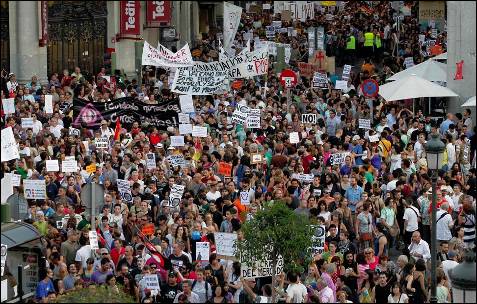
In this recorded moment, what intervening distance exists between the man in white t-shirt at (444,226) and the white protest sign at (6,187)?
258 inches

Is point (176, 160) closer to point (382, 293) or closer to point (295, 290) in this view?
point (295, 290)

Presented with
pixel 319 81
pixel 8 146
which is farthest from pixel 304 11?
pixel 8 146

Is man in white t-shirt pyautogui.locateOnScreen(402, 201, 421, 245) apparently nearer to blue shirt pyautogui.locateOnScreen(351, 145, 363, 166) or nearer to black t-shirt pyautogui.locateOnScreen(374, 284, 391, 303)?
blue shirt pyautogui.locateOnScreen(351, 145, 363, 166)

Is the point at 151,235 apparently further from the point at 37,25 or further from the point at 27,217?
the point at 37,25

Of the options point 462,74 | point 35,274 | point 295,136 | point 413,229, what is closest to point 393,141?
point 295,136

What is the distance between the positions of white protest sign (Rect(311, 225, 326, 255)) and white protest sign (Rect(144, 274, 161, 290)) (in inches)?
95.0

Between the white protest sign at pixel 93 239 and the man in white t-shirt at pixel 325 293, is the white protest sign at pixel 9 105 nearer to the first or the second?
the white protest sign at pixel 93 239

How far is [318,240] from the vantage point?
21266mm

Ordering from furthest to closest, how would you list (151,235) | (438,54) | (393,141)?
(438,54) → (393,141) → (151,235)

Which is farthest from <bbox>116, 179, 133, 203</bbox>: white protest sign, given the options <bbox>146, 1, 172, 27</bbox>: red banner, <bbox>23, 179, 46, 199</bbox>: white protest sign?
<bbox>146, 1, 172, 27</bbox>: red banner

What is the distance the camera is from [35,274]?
2062 cm

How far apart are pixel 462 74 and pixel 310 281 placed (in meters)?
14.9

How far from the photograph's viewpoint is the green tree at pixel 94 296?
52.3ft

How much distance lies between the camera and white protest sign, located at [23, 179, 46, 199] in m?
23.8
